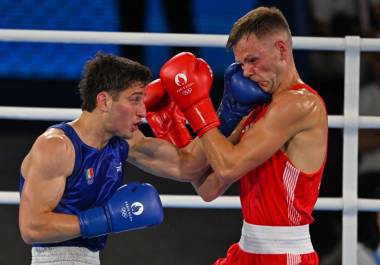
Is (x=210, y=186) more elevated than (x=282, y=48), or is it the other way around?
(x=282, y=48)

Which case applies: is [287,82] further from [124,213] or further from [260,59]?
[124,213]

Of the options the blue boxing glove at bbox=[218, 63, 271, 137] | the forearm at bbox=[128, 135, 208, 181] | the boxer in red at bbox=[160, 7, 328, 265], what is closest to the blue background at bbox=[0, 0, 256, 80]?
the forearm at bbox=[128, 135, 208, 181]

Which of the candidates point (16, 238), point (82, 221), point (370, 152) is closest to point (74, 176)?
point (82, 221)

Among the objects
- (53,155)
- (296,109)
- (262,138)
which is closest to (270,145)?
(262,138)

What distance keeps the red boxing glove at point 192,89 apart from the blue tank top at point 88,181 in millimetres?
295

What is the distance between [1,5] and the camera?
254 inches

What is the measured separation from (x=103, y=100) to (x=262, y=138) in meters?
0.54

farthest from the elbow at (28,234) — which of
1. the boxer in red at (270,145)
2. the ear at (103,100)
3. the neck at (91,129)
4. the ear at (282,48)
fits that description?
the ear at (282,48)

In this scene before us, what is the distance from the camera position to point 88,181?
2.90m

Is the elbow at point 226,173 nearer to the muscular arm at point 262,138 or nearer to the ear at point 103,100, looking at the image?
the muscular arm at point 262,138

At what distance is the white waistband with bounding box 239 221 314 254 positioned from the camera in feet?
9.60

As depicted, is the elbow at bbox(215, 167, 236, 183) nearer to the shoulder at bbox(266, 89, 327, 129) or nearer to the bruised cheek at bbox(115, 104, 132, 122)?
the shoulder at bbox(266, 89, 327, 129)

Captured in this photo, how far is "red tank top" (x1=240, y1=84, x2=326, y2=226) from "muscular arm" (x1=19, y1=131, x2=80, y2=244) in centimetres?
60

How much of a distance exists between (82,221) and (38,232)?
0.14 meters
